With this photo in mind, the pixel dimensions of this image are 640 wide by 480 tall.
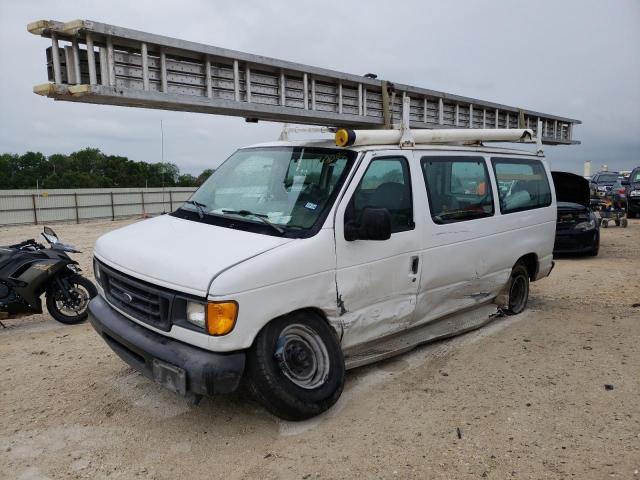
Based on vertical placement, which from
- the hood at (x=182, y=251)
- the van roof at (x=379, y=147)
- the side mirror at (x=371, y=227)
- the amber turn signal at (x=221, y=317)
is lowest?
the amber turn signal at (x=221, y=317)

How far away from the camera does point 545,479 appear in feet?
9.20

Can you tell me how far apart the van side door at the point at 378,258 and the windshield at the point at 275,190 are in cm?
19

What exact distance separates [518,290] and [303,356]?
3.61 m

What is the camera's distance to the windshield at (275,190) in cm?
362

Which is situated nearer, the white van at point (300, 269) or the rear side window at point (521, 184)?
the white van at point (300, 269)

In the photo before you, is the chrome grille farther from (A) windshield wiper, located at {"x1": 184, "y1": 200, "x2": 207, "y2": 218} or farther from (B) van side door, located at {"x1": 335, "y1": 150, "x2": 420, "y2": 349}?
(B) van side door, located at {"x1": 335, "y1": 150, "x2": 420, "y2": 349}

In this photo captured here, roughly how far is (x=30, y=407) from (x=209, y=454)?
1.63 metres

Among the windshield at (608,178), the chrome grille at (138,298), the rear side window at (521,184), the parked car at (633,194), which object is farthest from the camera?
the windshield at (608,178)

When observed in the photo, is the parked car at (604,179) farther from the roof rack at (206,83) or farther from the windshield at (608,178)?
the roof rack at (206,83)

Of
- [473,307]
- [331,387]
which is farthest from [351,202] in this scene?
[473,307]

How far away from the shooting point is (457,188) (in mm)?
4688

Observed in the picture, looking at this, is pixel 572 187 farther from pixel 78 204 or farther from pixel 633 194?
pixel 78 204

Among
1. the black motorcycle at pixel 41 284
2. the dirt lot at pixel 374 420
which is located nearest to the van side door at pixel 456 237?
the dirt lot at pixel 374 420

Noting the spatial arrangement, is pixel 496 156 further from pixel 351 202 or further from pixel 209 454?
pixel 209 454
